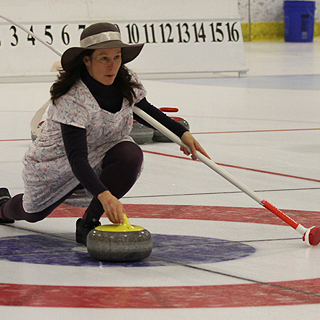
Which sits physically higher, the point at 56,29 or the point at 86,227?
the point at 56,29

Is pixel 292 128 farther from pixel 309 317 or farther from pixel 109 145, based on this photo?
pixel 309 317

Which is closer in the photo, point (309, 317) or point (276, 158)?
point (309, 317)

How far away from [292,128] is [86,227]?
302cm

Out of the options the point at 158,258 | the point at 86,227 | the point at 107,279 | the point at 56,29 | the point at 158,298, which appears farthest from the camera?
the point at 56,29

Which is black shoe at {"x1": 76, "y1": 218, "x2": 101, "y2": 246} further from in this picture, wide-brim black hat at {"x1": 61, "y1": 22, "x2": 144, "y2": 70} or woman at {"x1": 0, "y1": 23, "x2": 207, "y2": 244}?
wide-brim black hat at {"x1": 61, "y1": 22, "x2": 144, "y2": 70}

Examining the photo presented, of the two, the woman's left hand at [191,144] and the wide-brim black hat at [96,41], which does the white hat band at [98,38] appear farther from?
the woman's left hand at [191,144]

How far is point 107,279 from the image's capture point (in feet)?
6.36

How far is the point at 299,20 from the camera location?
17.3m

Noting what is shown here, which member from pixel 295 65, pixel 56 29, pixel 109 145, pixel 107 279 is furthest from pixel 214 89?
pixel 107 279

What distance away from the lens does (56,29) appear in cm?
829

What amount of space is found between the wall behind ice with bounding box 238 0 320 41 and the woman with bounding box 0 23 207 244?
52.2 feet

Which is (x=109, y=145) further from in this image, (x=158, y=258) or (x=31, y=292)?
(x=31, y=292)

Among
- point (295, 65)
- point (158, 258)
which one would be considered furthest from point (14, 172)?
point (295, 65)

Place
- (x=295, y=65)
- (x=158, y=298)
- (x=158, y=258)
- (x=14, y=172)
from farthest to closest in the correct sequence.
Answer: (x=295, y=65)
(x=14, y=172)
(x=158, y=258)
(x=158, y=298)
